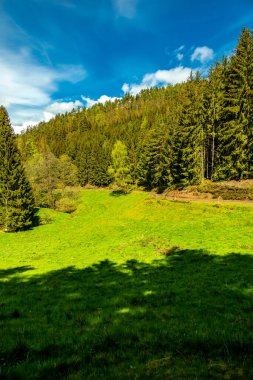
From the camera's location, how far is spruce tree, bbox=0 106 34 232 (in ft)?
136

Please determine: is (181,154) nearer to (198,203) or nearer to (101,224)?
(198,203)

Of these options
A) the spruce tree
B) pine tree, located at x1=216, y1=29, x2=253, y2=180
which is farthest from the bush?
pine tree, located at x1=216, y1=29, x2=253, y2=180

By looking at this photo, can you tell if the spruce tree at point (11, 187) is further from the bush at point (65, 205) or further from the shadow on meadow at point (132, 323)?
the shadow on meadow at point (132, 323)

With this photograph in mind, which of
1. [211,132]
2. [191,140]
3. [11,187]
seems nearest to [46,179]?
[11,187]

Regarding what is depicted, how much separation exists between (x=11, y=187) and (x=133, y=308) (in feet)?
121

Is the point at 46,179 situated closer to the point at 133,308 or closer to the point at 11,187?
the point at 11,187

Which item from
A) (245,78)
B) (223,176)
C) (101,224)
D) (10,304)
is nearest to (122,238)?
(101,224)

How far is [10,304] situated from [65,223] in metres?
34.2

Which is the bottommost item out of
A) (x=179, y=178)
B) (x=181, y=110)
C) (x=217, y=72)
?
(x=179, y=178)

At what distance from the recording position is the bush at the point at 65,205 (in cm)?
6056

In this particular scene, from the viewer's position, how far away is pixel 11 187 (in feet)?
139

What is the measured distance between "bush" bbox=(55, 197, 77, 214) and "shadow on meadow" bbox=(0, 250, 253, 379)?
1703 inches

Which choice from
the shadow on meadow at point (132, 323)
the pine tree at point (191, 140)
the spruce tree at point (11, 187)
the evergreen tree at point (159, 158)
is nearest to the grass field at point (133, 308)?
the shadow on meadow at point (132, 323)

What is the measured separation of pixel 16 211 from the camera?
136 ft
